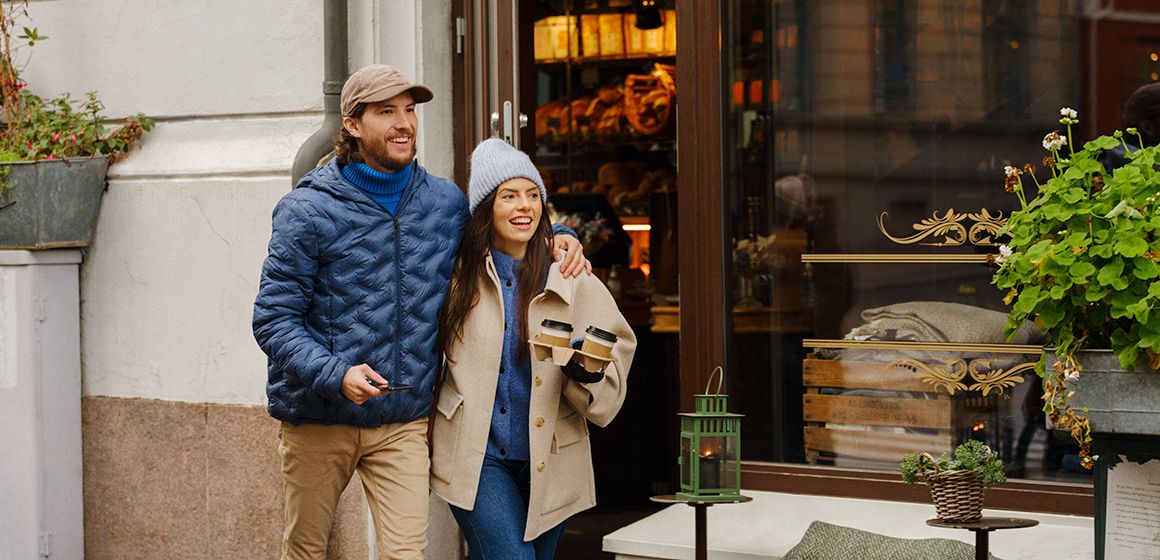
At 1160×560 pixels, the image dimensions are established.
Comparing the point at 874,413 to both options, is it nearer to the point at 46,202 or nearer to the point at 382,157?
the point at 382,157

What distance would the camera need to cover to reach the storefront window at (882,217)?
17.5ft

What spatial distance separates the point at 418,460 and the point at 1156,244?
2.24 m

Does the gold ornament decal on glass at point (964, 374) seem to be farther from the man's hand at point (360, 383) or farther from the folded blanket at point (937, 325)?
the man's hand at point (360, 383)

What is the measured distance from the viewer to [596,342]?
169 inches

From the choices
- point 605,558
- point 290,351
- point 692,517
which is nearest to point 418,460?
point 290,351

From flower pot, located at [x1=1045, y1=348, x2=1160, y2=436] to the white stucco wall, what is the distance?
3.14 metres

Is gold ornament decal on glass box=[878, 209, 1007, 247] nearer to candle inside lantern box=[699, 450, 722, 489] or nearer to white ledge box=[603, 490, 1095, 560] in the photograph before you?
white ledge box=[603, 490, 1095, 560]

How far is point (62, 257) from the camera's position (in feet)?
22.2

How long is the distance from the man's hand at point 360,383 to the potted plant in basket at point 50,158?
9.60 ft

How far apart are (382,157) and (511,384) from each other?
797 mm

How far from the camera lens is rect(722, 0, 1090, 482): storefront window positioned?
211 inches

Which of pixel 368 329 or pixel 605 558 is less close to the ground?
pixel 368 329

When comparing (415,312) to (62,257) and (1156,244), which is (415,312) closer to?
(1156,244)

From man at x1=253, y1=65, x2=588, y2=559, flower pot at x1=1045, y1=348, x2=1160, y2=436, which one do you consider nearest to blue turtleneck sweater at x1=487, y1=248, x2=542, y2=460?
man at x1=253, y1=65, x2=588, y2=559
